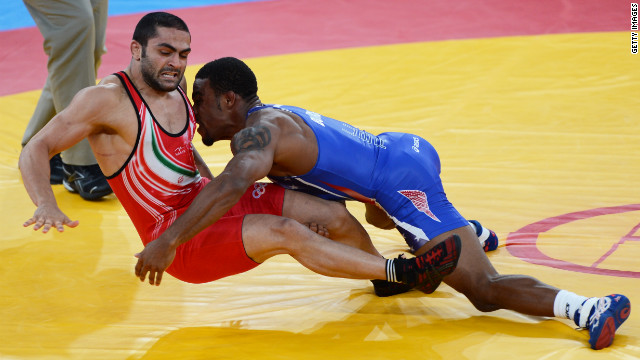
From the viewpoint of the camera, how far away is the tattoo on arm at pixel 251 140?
2.86m

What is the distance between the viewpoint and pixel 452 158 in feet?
15.7

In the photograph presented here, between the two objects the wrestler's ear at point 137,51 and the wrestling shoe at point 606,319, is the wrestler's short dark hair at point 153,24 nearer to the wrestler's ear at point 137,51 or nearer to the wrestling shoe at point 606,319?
the wrestler's ear at point 137,51

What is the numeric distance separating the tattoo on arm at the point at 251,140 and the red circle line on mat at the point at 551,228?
1330 mm

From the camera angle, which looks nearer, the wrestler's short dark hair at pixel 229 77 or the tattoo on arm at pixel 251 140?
the tattoo on arm at pixel 251 140

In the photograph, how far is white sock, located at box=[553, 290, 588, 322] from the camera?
277 cm

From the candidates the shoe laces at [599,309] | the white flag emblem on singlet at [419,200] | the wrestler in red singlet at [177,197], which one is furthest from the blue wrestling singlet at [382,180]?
the shoe laces at [599,309]

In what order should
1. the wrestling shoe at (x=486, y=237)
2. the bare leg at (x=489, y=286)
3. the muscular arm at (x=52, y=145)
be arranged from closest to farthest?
1. the muscular arm at (x=52, y=145)
2. the bare leg at (x=489, y=286)
3. the wrestling shoe at (x=486, y=237)

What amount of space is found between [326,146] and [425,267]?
620mm

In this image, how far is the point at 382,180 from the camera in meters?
3.19

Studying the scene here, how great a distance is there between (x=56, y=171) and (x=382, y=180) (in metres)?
2.50

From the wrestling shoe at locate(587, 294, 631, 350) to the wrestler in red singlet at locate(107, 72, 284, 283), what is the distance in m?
1.21

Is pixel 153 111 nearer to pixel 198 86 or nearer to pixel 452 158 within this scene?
pixel 198 86

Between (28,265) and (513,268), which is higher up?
Result: (513,268)

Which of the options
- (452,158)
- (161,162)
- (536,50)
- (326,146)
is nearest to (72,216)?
(161,162)
